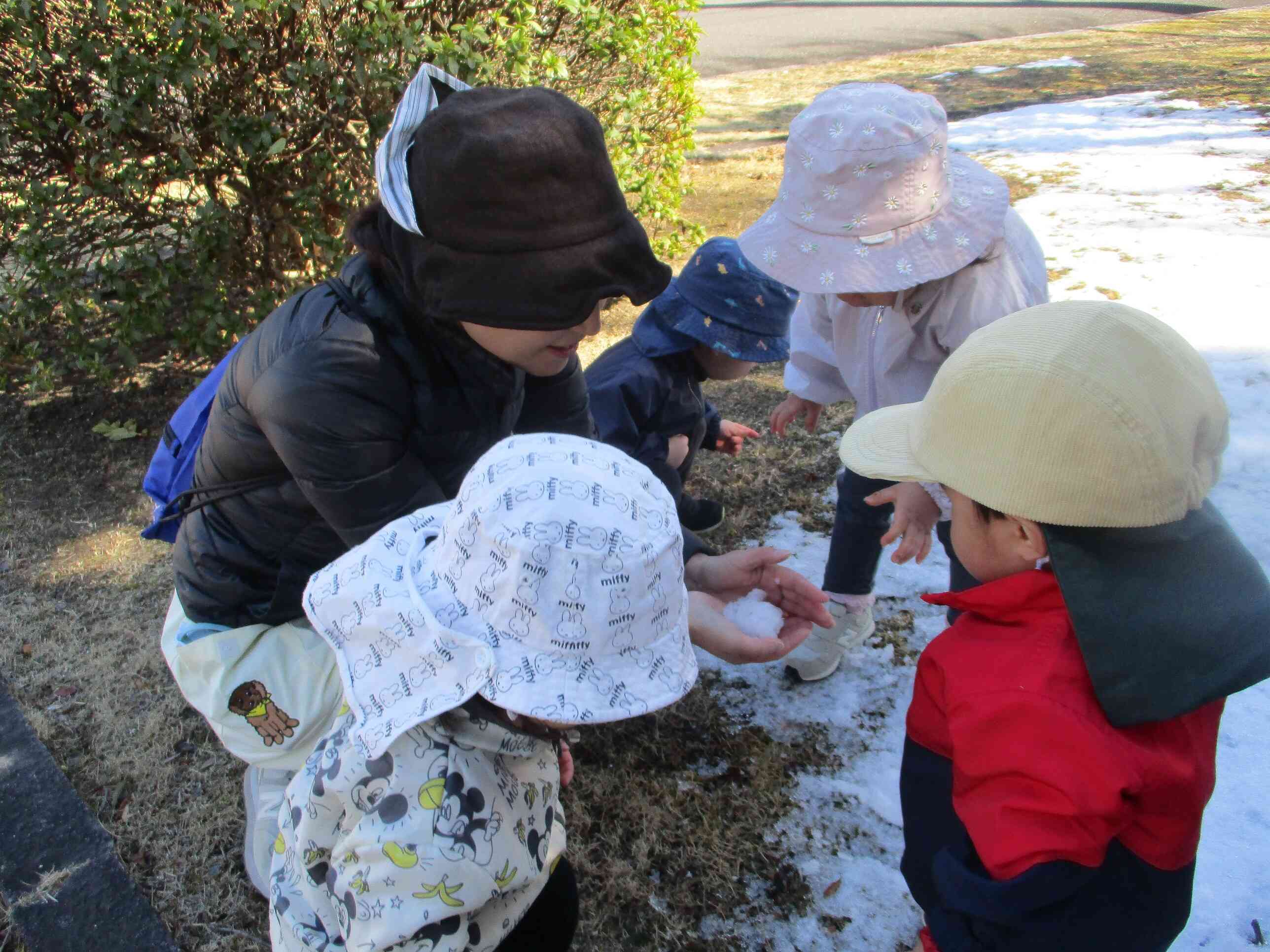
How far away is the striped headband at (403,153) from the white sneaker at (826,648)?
151 cm

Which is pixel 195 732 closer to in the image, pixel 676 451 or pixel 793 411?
pixel 676 451

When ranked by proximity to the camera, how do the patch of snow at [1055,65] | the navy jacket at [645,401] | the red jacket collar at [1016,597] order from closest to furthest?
the red jacket collar at [1016,597]
the navy jacket at [645,401]
the patch of snow at [1055,65]

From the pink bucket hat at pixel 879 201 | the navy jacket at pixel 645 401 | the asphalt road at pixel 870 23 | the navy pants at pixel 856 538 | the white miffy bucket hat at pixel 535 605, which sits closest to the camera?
the white miffy bucket hat at pixel 535 605

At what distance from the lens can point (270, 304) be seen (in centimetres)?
356

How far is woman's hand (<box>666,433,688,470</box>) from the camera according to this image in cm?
263

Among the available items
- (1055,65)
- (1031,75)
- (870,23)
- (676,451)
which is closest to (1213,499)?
(676,451)

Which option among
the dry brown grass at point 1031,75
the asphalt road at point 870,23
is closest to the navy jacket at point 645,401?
the dry brown grass at point 1031,75

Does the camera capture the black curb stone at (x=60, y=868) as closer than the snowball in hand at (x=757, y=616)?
Yes

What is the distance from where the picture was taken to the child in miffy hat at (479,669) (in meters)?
1.08

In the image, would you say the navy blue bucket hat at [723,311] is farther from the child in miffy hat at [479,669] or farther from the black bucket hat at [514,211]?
the child in miffy hat at [479,669]

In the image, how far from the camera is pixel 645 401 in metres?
2.46

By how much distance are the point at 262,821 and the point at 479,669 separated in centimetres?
109

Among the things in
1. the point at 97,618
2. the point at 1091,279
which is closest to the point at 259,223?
the point at 97,618

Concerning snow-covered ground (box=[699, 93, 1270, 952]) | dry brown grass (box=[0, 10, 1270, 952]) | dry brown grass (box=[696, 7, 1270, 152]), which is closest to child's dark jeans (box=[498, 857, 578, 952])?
dry brown grass (box=[0, 10, 1270, 952])
